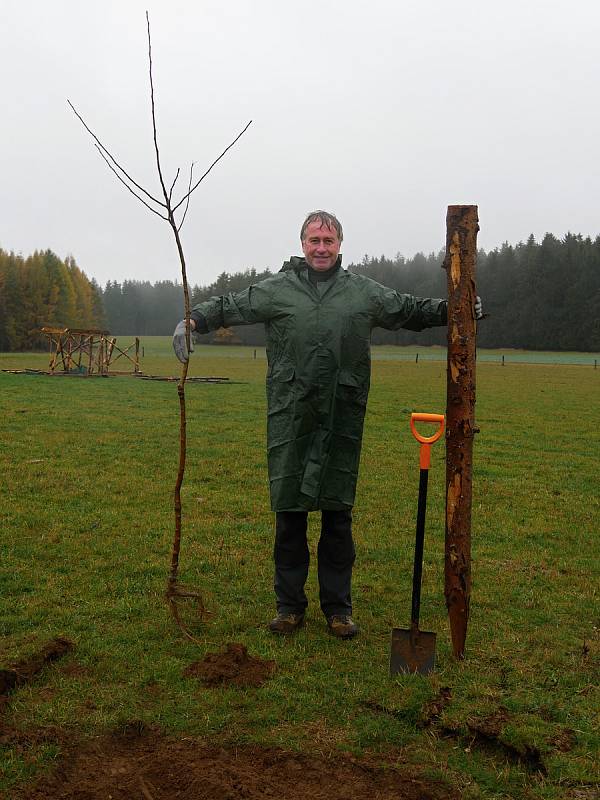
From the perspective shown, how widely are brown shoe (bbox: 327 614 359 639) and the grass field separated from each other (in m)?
0.07

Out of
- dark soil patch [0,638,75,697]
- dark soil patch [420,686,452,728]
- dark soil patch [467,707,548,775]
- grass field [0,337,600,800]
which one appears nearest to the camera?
dark soil patch [467,707,548,775]

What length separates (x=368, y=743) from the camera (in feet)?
11.5

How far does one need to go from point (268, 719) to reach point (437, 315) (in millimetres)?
2617

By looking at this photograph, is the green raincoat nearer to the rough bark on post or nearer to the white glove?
the white glove

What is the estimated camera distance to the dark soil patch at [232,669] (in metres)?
4.07

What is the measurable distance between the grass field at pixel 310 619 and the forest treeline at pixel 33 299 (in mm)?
73711

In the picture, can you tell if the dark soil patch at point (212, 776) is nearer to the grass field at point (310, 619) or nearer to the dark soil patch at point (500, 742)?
the grass field at point (310, 619)

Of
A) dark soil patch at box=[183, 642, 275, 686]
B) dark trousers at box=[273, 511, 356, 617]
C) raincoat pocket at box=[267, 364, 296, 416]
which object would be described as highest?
raincoat pocket at box=[267, 364, 296, 416]

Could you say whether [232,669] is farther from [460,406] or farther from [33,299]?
[33,299]

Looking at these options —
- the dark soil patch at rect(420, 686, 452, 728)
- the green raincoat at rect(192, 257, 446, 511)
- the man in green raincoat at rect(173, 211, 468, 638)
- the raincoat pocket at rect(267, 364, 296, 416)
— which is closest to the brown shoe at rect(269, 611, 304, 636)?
the man in green raincoat at rect(173, 211, 468, 638)

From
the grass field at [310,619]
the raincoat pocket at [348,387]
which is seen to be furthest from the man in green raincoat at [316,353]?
the grass field at [310,619]

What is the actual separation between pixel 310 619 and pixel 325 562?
46 cm

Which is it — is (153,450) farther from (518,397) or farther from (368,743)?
(518,397)

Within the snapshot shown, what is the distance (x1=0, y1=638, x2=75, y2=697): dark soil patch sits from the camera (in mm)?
3961
